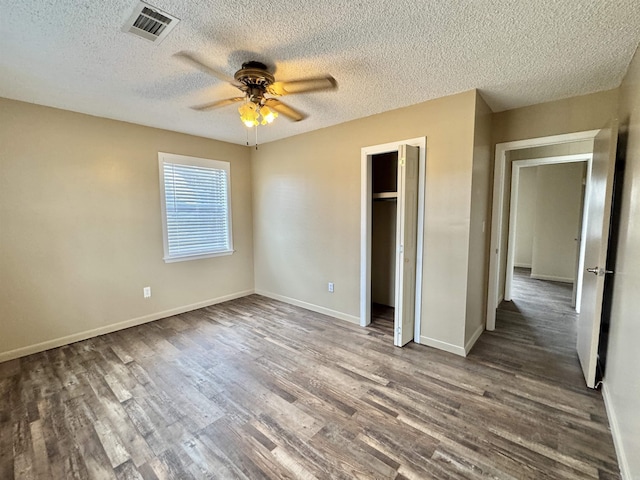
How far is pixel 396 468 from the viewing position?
1540 mm

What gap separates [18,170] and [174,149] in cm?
155

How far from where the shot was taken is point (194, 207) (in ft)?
13.3

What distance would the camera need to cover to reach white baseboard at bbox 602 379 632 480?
1.45 metres

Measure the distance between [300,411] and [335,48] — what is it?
2.56 meters

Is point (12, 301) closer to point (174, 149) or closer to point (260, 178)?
point (174, 149)

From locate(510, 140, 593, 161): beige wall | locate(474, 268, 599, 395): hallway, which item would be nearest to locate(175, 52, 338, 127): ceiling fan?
locate(474, 268, 599, 395): hallway

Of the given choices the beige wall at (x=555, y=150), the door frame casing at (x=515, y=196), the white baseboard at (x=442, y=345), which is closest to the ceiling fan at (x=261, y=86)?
the white baseboard at (x=442, y=345)

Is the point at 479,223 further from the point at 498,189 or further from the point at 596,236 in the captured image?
the point at 596,236

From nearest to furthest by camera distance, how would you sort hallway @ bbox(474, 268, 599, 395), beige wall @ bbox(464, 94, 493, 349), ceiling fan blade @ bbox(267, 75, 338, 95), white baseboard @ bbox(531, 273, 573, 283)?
1. ceiling fan blade @ bbox(267, 75, 338, 95)
2. hallway @ bbox(474, 268, 599, 395)
3. beige wall @ bbox(464, 94, 493, 349)
4. white baseboard @ bbox(531, 273, 573, 283)

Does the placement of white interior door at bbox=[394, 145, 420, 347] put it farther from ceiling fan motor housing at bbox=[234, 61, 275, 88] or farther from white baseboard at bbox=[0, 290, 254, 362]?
white baseboard at bbox=[0, 290, 254, 362]

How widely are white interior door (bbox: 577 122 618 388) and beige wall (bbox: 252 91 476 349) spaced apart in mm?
917

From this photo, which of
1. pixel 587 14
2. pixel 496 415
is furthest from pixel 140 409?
pixel 587 14

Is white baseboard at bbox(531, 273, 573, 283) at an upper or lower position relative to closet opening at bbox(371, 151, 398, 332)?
lower

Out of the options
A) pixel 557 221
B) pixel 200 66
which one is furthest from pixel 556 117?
pixel 557 221
